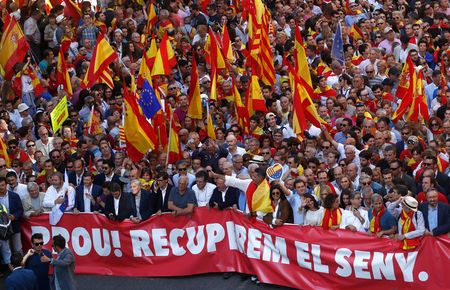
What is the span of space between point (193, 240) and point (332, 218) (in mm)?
2419

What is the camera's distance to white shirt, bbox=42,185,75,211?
22.7 metres

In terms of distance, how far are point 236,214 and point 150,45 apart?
7951mm

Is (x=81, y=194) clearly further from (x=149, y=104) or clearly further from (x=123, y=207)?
(x=149, y=104)

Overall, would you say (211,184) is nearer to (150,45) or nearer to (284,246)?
(284,246)

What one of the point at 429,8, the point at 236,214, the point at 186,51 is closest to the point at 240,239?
the point at 236,214

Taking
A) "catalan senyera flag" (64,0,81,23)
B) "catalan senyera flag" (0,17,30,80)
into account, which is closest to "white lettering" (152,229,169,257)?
"catalan senyera flag" (0,17,30,80)

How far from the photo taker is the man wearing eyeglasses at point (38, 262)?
66.1 ft

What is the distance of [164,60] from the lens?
2712 cm

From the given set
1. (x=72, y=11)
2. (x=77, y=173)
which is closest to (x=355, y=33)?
(x=72, y=11)

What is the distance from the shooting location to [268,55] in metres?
27.4

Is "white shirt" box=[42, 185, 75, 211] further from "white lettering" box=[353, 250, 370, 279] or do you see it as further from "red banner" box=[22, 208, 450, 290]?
"white lettering" box=[353, 250, 370, 279]

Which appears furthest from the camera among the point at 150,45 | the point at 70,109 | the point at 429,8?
the point at 429,8

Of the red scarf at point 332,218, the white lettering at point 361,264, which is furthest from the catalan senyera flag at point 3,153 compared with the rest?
the white lettering at point 361,264

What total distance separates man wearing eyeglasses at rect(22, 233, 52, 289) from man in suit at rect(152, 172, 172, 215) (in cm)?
239
